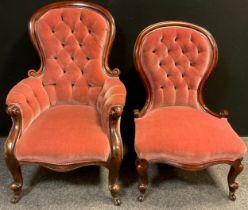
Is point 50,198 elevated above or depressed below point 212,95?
below

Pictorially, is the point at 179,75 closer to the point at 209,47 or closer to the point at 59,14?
the point at 209,47

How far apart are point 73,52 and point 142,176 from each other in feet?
2.97

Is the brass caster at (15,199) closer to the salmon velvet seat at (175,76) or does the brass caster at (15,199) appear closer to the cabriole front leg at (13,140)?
the cabriole front leg at (13,140)

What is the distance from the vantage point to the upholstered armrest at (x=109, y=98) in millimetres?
1549

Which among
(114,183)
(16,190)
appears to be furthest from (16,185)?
(114,183)

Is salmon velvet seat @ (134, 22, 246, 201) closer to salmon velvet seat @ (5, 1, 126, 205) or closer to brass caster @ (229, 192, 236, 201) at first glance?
brass caster @ (229, 192, 236, 201)

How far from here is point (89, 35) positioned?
6.23 feet

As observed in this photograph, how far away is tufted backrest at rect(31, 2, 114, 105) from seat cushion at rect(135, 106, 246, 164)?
49cm

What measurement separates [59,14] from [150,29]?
1.95 ft

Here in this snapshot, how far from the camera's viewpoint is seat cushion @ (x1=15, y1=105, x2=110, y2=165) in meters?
1.49

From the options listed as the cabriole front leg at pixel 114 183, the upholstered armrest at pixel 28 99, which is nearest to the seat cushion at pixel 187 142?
the cabriole front leg at pixel 114 183

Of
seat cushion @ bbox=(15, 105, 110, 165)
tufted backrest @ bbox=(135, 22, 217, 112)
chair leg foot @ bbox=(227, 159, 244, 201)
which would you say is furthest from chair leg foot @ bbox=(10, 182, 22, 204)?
chair leg foot @ bbox=(227, 159, 244, 201)

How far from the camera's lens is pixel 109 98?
5.30 feet

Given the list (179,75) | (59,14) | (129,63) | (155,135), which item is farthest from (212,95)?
(59,14)
